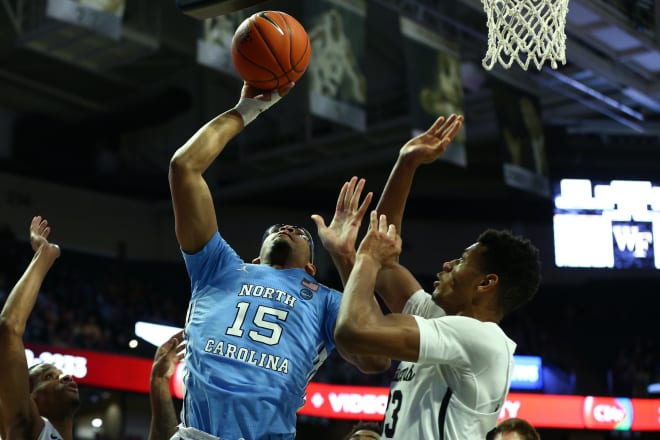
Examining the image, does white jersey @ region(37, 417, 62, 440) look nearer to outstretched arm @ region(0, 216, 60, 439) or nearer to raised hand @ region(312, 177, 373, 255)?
outstretched arm @ region(0, 216, 60, 439)

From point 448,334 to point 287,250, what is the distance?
2.94 ft

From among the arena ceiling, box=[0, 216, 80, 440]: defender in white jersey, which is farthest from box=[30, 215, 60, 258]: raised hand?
Result: the arena ceiling

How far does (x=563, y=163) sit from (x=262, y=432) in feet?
58.8

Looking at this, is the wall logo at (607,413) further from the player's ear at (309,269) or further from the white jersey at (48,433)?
the player's ear at (309,269)

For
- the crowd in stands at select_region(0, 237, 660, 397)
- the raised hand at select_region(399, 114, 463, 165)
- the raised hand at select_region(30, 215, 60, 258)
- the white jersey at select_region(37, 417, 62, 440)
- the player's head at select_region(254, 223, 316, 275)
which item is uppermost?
the crowd in stands at select_region(0, 237, 660, 397)

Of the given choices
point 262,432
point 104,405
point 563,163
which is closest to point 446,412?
point 262,432

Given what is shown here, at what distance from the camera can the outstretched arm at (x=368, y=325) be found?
9.32 feet

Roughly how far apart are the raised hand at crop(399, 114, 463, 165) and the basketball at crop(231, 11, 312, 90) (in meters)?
0.55

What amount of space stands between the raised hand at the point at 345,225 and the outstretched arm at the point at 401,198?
12.4 inches

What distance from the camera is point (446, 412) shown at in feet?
10.0

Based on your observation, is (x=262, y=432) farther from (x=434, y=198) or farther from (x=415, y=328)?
(x=434, y=198)

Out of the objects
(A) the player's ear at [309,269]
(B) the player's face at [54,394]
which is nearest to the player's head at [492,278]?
(A) the player's ear at [309,269]

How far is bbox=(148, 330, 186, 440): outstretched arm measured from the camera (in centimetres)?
434

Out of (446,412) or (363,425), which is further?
(363,425)
